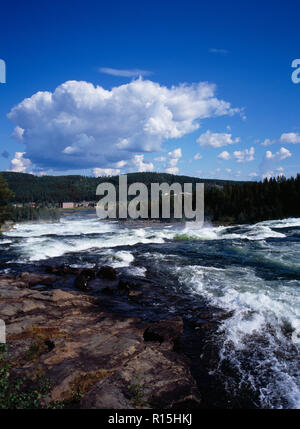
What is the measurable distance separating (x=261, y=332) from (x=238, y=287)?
16.1 feet

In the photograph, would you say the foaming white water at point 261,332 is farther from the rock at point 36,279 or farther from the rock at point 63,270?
the rock at point 36,279

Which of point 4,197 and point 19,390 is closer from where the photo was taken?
point 19,390

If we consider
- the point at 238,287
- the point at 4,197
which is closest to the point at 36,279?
the point at 238,287

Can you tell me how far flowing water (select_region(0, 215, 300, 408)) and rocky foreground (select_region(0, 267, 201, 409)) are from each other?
5.17ft

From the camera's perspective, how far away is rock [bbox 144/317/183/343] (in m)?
9.01

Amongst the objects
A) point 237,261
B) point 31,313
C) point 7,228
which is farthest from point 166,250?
point 7,228

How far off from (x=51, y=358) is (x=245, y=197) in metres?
77.6

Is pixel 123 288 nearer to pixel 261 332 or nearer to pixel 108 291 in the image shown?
pixel 108 291

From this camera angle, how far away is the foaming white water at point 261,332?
6.91 meters

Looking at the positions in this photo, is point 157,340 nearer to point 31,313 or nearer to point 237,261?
point 31,313

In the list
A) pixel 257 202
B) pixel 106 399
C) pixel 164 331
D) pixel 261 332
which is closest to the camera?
pixel 106 399

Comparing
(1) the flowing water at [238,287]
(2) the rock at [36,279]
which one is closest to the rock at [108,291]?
(1) the flowing water at [238,287]

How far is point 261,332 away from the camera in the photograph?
9.52 meters

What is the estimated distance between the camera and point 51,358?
24.2 feet
